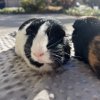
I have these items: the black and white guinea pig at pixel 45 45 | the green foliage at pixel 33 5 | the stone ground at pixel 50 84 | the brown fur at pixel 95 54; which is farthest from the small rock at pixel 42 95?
the green foliage at pixel 33 5

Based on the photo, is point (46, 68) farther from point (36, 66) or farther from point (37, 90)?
point (37, 90)

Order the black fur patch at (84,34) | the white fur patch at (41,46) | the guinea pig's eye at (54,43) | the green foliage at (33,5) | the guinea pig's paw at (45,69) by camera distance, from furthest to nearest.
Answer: the green foliage at (33,5)
the black fur patch at (84,34)
the guinea pig's paw at (45,69)
the guinea pig's eye at (54,43)
the white fur patch at (41,46)

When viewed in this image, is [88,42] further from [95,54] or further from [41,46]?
[41,46]

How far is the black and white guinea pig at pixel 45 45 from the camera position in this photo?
3.81m

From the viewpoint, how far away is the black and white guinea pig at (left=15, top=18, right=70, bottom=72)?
381 centimetres

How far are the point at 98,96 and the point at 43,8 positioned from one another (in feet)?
56.1

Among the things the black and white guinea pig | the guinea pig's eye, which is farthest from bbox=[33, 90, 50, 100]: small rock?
the guinea pig's eye

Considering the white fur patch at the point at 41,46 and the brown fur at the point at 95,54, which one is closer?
the white fur patch at the point at 41,46

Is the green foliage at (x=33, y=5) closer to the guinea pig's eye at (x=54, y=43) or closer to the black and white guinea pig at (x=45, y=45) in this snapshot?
the black and white guinea pig at (x=45, y=45)

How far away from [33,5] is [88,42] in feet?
54.5

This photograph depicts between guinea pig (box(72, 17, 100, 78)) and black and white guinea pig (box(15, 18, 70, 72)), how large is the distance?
0.70ft

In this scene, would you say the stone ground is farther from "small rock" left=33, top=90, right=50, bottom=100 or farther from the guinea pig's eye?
the guinea pig's eye

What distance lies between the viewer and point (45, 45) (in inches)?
151

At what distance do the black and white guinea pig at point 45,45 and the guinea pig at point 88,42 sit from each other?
0.70ft
